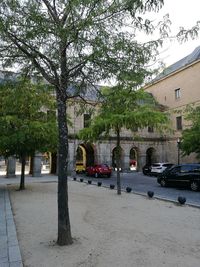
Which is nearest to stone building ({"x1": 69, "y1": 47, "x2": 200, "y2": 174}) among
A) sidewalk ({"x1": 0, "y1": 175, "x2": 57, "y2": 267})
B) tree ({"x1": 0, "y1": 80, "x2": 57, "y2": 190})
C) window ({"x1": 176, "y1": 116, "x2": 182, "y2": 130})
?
window ({"x1": 176, "y1": 116, "x2": 182, "y2": 130})

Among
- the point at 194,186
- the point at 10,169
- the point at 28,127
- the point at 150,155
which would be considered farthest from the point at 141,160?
the point at 28,127

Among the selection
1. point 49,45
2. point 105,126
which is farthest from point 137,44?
point 105,126

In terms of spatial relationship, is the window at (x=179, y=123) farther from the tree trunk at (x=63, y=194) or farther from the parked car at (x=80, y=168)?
the tree trunk at (x=63, y=194)

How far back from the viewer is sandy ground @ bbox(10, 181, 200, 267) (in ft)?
18.2

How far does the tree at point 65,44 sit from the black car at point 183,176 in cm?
1311

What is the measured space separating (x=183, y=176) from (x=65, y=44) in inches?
584

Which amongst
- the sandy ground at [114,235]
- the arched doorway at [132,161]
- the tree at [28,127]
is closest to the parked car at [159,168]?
the arched doorway at [132,161]

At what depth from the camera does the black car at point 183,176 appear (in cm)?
1839

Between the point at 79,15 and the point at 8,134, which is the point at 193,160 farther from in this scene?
the point at 79,15

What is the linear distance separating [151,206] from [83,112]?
17.2 feet

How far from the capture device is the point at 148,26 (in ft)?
19.5

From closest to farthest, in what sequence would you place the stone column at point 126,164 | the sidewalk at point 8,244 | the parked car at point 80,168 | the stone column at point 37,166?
the sidewalk at point 8,244 → the stone column at point 37,166 → the stone column at point 126,164 → the parked car at point 80,168

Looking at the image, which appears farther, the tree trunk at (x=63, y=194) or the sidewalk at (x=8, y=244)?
the tree trunk at (x=63, y=194)

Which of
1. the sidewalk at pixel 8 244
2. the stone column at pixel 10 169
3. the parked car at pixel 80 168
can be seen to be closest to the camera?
the sidewalk at pixel 8 244
